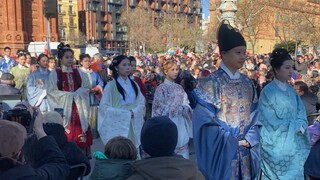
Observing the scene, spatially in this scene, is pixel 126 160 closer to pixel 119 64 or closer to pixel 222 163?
pixel 222 163

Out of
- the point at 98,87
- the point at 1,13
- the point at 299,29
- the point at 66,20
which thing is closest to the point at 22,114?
the point at 98,87

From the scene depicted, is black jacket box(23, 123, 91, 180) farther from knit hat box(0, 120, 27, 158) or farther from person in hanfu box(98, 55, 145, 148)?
person in hanfu box(98, 55, 145, 148)

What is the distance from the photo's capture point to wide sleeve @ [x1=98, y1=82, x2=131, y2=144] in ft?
18.3

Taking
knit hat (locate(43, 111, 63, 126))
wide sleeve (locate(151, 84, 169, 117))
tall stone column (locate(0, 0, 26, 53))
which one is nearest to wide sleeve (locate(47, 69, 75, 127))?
wide sleeve (locate(151, 84, 169, 117))

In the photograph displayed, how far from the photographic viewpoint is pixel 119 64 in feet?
18.8

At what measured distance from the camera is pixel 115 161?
2.69 metres

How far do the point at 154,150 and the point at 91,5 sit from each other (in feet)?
256

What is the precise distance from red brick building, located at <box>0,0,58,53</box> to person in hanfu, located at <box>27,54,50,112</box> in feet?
75.1

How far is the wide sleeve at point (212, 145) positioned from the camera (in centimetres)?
357

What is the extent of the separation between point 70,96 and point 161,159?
3960 millimetres

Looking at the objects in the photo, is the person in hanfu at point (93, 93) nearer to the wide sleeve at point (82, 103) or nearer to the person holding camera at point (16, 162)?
the wide sleeve at point (82, 103)

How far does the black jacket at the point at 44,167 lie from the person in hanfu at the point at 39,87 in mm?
4665

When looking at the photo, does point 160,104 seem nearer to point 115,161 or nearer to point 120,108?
point 120,108

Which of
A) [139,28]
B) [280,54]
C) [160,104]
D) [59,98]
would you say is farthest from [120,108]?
[139,28]
